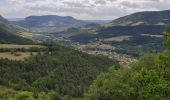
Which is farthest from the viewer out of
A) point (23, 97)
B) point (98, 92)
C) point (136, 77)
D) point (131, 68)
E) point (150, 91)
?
point (23, 97)

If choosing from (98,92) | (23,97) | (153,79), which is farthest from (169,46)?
(23,97)

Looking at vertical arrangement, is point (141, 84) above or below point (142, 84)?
below

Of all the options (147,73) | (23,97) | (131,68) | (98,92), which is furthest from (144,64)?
(23,97)

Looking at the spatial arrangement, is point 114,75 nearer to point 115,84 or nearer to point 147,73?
point 115,84

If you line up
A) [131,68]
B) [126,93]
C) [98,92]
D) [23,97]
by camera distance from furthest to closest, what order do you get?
[23,97] → [131,68] → [98,92] → [126,93]

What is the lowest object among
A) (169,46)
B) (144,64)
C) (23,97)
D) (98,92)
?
(23,97)

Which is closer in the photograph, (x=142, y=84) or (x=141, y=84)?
(x=142, y=84)

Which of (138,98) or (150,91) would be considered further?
(138,98)

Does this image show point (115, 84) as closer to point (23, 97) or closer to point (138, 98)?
point (138, 98)

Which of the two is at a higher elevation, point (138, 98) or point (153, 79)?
point (153, 79)
